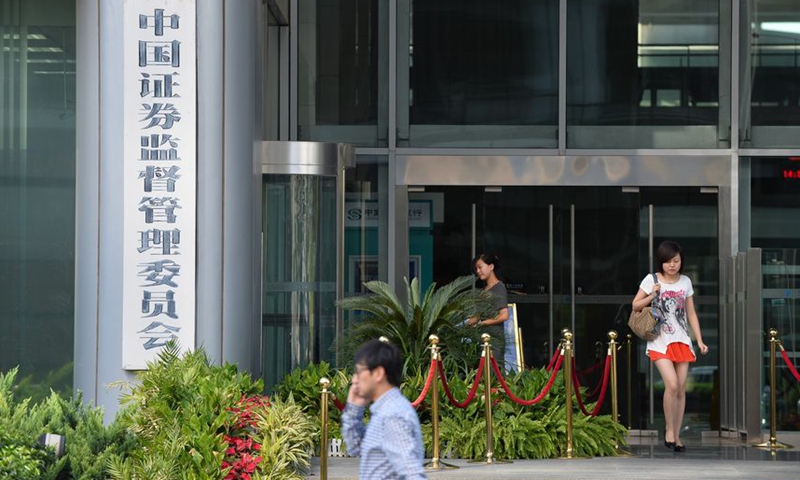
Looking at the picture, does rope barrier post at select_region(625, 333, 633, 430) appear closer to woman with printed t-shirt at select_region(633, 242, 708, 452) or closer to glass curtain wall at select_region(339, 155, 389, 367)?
glass curtain wall at select_region(339, 155, 389, 367)

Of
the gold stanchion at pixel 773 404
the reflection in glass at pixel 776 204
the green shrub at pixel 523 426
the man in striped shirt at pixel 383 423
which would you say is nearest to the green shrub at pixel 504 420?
the green shrub at pixel 523 426

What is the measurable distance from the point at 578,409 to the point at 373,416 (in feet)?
24.8

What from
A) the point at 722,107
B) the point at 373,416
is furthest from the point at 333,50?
the point at 373,416

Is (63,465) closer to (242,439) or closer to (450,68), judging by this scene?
(242,439)

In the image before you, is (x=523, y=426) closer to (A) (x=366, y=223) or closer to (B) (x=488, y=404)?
(B) (x=488, y=404)

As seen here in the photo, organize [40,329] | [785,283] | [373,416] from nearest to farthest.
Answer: [373,416] → [40,329] → [785,283]

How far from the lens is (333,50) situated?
1836cm

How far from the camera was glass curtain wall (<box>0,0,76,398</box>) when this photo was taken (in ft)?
44.4

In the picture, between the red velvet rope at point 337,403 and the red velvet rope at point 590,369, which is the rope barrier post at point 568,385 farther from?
the red velvet rope at point 590,369

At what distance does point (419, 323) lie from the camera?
14.1 m

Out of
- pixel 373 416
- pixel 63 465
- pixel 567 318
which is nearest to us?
pixel 373 416

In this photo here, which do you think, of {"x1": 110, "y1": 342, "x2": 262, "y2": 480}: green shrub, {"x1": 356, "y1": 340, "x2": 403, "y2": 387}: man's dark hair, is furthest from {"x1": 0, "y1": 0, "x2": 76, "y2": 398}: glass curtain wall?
{"x1": 356, "y1": 340, "x2": 403, "y2": 387}: man's dark hair

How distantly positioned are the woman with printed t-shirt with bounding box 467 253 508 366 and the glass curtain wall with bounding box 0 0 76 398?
384 cm

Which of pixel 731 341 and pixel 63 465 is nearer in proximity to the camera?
pixel 63 465
